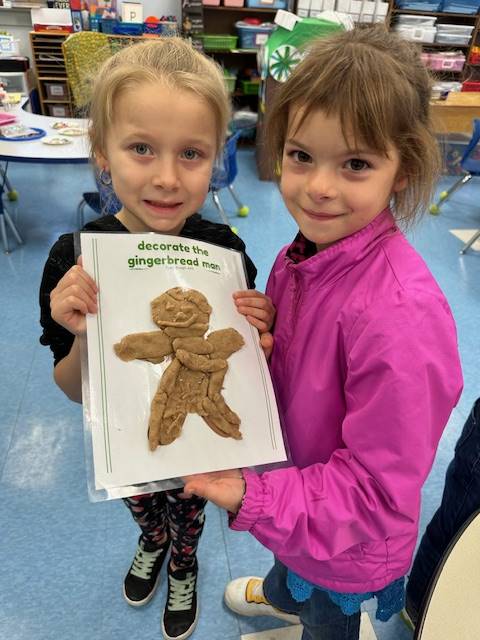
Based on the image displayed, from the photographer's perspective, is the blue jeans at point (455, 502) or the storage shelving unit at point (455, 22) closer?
the blue jeans at point (455, 502)

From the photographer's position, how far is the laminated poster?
27.0 inches

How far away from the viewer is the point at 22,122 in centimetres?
311

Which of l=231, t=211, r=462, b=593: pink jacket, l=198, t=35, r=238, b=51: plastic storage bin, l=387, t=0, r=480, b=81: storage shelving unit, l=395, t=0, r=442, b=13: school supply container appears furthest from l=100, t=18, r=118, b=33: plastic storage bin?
l=231, t=211, r=462, b=593: pink jacket

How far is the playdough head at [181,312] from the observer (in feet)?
2.44

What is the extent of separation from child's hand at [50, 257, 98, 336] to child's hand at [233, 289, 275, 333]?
0.23 meters

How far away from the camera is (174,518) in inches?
45.7

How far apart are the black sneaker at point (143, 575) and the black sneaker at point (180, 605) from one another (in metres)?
0.06

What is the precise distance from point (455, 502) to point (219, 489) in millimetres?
651

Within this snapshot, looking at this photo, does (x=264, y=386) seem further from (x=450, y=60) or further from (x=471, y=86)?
(x=450, y=60)

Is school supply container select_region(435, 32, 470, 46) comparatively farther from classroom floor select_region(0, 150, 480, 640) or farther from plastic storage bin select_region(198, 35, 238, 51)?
classroom floor select_region(0, 150, 480, 640)

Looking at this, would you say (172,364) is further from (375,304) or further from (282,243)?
(282,243)

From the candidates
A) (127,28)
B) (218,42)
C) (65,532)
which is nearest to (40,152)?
(65,532)

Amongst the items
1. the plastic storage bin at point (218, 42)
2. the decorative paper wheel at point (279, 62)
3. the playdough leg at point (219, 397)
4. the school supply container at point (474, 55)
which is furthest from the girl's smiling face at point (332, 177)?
the school supply container at point (474, 55)

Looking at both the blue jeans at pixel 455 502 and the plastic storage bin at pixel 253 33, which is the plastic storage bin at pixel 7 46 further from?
the blue jeans at pixel 455 502
